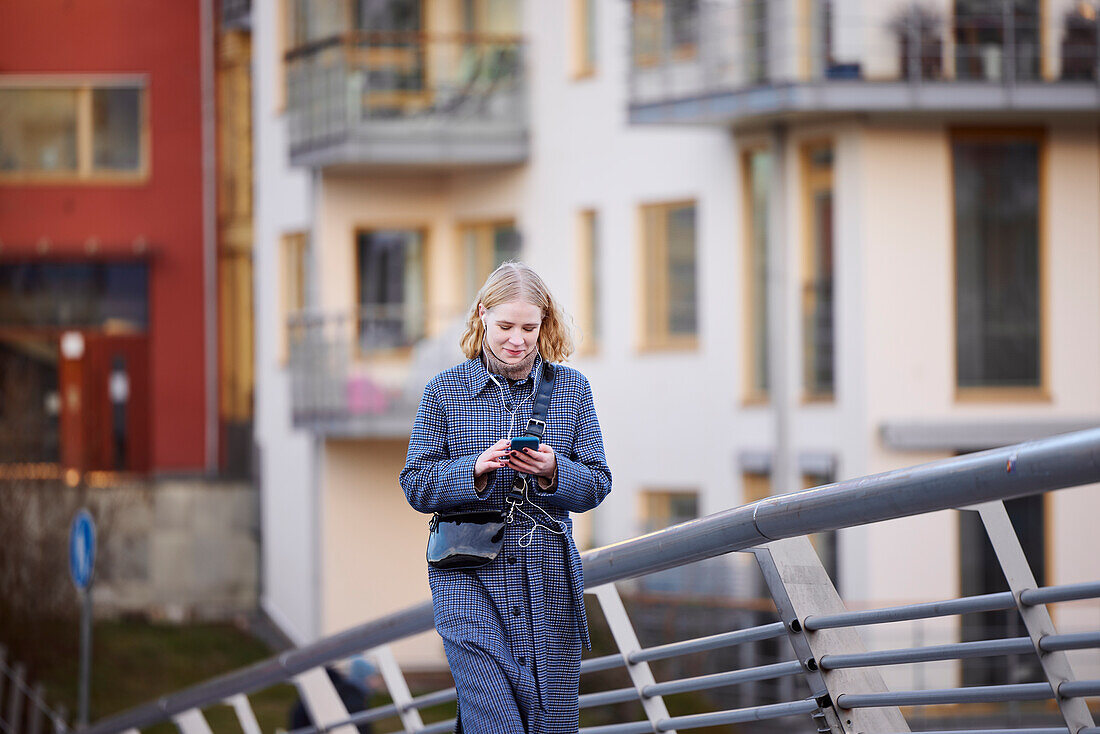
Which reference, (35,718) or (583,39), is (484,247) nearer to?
(583,39)

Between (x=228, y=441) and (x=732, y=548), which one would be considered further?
(x=228, y=441)

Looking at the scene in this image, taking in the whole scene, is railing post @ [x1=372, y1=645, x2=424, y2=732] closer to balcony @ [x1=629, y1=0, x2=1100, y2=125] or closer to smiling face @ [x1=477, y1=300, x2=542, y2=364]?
smiling face @ [x1=477, y1=300, x2=542, y2=364]

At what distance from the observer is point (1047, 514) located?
70.0 ft

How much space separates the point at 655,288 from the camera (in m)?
24.1

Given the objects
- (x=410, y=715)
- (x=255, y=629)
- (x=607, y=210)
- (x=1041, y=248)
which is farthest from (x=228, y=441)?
(x=410, y=715)

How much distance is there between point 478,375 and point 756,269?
17.9 meters

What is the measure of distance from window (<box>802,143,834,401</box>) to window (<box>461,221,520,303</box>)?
5770 mm

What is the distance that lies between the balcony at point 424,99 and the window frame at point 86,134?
9.51m

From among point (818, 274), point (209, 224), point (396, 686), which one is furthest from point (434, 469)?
point (209, 224)

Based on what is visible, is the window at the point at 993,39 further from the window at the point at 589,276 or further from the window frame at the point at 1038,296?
the window at the point at 589,276

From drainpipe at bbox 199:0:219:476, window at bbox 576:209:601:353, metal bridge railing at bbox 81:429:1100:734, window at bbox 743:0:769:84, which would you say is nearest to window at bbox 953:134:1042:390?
window at bbox 743:0:769:84

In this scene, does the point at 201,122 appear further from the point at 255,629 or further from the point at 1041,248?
the point at 1041,248

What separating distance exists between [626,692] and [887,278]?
1627 centimetres

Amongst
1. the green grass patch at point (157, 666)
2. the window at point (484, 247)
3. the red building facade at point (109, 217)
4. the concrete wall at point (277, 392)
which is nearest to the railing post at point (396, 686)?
the green grass patch at point (157, 666)
